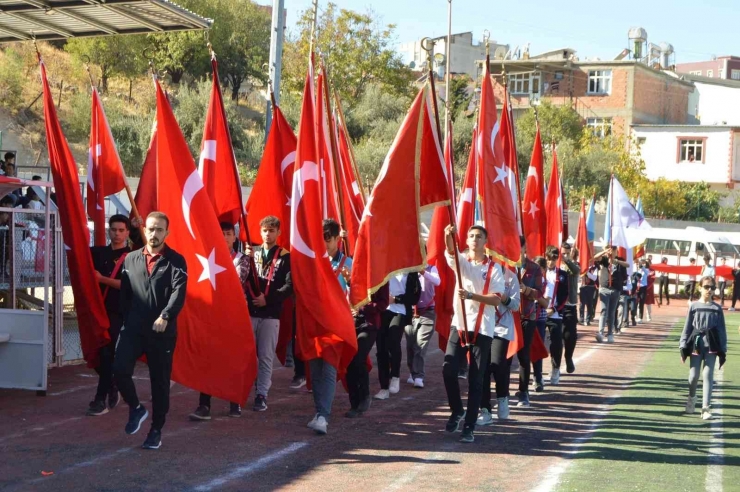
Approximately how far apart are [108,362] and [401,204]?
3216 millimetres

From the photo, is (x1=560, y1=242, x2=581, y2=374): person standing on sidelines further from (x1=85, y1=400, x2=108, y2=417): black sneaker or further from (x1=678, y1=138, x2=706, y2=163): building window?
(x1=678, y1=138, x2=706, y2=163): building window

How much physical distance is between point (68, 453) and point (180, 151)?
3.12 meters

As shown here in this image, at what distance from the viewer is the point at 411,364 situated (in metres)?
13.0

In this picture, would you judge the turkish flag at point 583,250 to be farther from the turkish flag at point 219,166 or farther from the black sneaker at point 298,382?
the turkish flag at point 219,166

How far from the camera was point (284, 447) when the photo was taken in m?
8.48

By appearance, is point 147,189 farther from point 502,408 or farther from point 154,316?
point 502,408

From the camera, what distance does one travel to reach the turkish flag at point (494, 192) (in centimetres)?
1080

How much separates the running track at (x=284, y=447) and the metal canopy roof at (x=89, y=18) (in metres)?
4.63

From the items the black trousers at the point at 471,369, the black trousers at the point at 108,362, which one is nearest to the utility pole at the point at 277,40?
the black trousers at the point at 108,362

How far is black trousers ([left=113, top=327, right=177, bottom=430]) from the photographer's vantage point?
26.8 ft

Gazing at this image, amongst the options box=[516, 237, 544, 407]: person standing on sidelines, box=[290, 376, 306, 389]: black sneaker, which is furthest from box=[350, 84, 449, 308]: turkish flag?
box=[290, 376, 306, 389]: black sneaker

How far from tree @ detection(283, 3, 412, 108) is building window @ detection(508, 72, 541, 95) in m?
19.1

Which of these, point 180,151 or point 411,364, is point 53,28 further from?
point 411,364

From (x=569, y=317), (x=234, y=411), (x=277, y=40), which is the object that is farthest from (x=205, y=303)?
(x=277, y=40)
